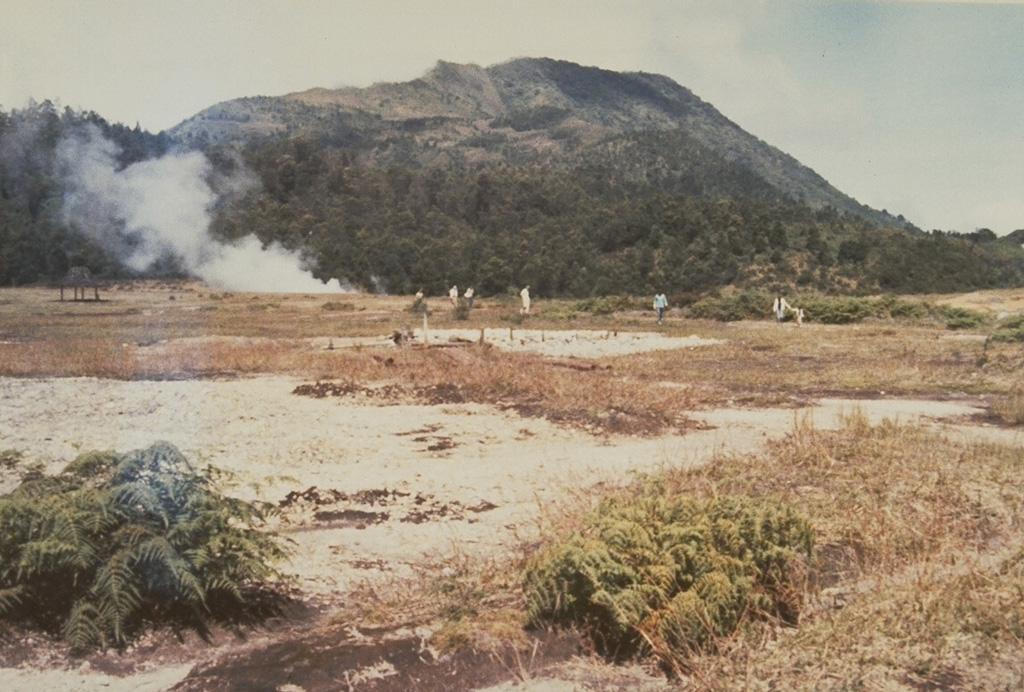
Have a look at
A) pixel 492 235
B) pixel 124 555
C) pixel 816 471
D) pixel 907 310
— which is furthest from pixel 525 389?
pixel 492 235

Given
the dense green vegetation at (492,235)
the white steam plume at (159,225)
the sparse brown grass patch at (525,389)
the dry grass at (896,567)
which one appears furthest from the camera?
the dense green vegetation at (492,235)

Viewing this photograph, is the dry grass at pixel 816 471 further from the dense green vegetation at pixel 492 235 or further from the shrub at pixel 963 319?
the dense green vegetation at pixel 492 235

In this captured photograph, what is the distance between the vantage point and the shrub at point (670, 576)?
540 cm

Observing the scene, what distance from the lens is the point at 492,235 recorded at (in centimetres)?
8000

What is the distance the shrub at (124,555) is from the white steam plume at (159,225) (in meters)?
53.7

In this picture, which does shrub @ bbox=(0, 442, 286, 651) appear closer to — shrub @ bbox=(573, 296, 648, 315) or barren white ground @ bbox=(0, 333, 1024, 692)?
barren white ground @ bbox=(0, 333, 1024, 692)

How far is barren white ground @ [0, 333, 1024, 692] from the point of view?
729 centimetres

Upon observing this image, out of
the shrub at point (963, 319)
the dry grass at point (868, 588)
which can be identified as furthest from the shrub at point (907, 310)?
the dry grass at point (868, 588)

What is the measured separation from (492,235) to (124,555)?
75.5 meters

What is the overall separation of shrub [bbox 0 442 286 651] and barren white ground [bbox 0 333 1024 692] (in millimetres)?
434

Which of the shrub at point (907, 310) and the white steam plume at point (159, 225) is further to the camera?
the white steam plume at point (159, 225)

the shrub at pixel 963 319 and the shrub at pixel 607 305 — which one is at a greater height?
the shrub at pixel 607 305

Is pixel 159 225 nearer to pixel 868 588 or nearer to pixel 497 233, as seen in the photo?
pixel 497 233

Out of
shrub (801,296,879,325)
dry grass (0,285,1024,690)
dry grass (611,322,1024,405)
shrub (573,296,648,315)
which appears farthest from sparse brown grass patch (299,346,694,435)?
shrub (573,296,648,315)
